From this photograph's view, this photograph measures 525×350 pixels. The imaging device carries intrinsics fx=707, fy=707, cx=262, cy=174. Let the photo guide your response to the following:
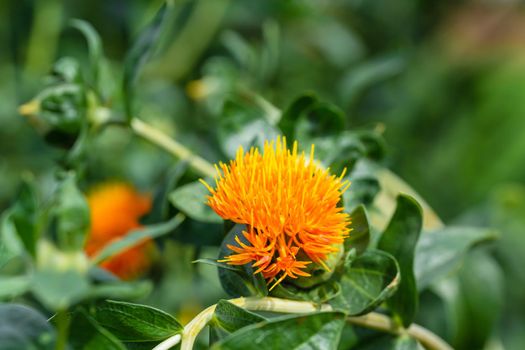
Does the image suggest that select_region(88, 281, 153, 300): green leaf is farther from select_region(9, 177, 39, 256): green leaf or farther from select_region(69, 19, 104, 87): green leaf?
select_region(69, 19, 104, 87): green leaf

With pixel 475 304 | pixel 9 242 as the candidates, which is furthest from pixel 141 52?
pixel 475 304

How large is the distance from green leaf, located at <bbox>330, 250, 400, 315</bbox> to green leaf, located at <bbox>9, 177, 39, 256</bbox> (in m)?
0.23

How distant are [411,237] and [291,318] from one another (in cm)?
20

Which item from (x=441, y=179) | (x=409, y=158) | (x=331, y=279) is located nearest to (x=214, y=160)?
(x=331, y=279)

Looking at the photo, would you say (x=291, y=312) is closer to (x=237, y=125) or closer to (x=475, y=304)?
(x=237, y=125)

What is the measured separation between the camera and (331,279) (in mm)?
547

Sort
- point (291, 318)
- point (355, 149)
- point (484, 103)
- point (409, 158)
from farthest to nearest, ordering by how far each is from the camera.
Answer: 1. point (484, 103)
2. point (409, 158)
3. point (355, 149)
4. point (291, 318)

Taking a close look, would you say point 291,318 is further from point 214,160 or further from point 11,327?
point 214,160

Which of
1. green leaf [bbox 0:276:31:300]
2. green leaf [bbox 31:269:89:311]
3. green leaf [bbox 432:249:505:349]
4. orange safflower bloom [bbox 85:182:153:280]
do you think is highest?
green leaf [bbox 31:269:89:311]

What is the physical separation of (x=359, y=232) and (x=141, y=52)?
1.07ft

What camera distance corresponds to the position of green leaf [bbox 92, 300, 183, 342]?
0.49 metres

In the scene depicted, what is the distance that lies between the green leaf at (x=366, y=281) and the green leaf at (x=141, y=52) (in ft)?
1.05

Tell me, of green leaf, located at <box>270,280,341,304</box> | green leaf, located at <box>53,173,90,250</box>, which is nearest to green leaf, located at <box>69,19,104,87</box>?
green leaf, located at <box>53,173,90,250</box>

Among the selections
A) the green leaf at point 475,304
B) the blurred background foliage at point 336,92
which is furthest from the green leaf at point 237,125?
the green leaf at point 475,304
